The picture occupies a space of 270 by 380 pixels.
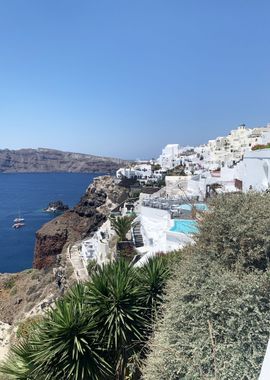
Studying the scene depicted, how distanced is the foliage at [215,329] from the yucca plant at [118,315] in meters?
1.65

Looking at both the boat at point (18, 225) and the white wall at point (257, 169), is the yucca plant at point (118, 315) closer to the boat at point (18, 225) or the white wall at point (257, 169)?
the white wall at point (257, 169)

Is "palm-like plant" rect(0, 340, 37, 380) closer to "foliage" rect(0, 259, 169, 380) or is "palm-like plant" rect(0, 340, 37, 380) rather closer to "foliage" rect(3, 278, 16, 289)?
"foliage" rect(0, 259, 169, 380)

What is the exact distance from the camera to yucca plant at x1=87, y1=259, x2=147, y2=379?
26.7 ft

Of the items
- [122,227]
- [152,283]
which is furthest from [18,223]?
[152,283]

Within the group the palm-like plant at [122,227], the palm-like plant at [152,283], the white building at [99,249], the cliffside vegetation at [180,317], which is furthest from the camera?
the white building at [99,249]

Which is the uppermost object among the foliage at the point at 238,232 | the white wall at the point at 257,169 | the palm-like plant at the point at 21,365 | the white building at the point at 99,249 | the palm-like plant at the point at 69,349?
the white wall at the point at 257,169

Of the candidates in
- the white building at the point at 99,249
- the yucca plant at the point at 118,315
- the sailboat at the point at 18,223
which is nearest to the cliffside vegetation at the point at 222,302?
the yucca plant at the point at 118,315

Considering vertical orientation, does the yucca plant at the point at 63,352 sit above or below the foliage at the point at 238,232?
below

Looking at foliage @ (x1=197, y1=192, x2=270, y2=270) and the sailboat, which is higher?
foliage @ (x1=197, y1=192, x2=270, y2=270)

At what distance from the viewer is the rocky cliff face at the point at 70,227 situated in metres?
42.3

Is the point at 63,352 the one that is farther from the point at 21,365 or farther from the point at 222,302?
the point at 222,302

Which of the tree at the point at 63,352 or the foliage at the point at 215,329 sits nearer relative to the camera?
the foliage at the point at 215,329

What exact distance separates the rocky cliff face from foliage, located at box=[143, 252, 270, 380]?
34.2 meters

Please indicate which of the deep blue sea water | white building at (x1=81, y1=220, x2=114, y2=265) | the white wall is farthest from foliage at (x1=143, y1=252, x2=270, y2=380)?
the deep blue sea water
